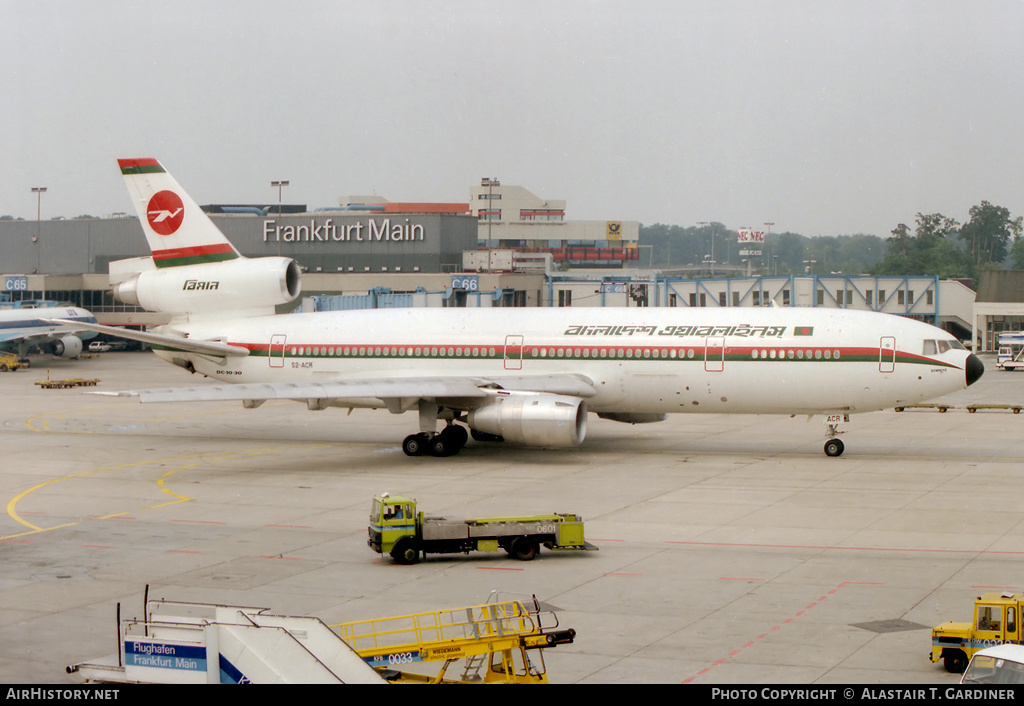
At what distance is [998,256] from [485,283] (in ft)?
271

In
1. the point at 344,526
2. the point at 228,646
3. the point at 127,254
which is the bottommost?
the point at 344,526

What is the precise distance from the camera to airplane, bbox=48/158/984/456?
3503cm

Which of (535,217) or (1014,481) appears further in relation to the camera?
(535,217)

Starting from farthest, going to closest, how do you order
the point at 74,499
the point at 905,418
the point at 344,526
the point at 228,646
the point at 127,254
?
the point at 127,254, the point at 905,418, the point at 74,499, the point at 344,526, the point at 228,646

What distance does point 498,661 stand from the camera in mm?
14531

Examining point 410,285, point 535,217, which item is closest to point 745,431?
point 410,285

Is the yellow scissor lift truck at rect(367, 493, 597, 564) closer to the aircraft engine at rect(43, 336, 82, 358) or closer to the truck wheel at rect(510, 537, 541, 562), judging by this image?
the truck wheel at rect(510, 537, 541, 562)

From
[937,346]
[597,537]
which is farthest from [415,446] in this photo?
[937,346]

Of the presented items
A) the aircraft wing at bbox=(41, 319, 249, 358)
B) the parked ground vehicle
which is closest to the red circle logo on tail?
the aircraft wing at bbox=(41, 319, 249, 358)

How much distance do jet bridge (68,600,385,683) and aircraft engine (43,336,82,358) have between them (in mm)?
70785

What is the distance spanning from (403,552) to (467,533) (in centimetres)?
131

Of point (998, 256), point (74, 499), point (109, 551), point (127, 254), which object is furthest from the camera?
point (998, 256)

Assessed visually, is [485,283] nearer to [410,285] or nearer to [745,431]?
[410,285]

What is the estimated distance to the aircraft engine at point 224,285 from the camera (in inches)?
1668
